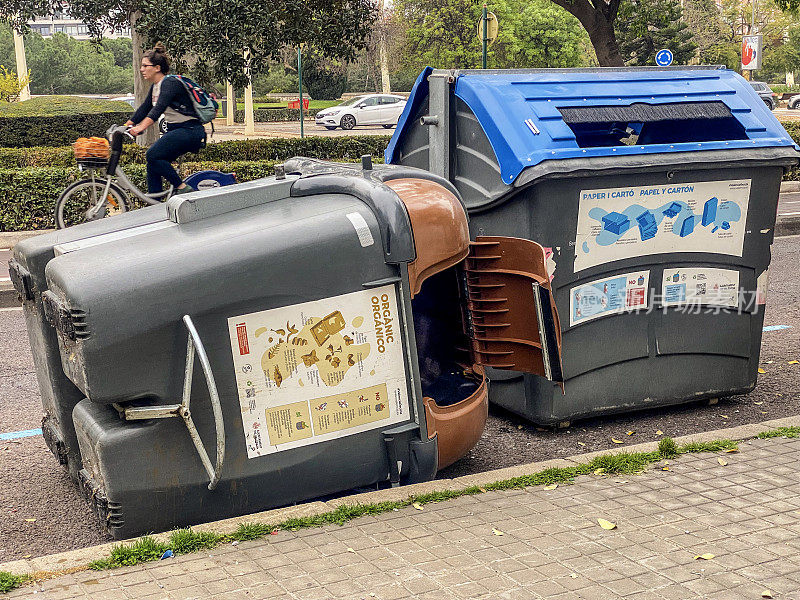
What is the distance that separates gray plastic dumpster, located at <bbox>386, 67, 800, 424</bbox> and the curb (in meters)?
0.60

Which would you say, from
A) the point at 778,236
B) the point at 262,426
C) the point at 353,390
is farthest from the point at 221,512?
the point at 778,236

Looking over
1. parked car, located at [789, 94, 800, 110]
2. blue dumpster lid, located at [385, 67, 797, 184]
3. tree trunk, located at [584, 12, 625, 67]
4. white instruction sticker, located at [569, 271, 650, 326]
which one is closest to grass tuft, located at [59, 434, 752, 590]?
white instruction sticker, located at [569, 271, 650, 326]

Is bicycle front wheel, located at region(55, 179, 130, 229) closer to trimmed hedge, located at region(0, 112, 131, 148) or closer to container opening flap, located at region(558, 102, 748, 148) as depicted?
container opening flap, located at region(558, 102, 748, 148)

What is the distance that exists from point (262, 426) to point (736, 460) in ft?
7.60

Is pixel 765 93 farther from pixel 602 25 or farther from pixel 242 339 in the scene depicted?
pixel 242 339

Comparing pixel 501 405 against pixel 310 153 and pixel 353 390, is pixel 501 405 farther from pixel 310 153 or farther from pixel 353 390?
pixel 310 153

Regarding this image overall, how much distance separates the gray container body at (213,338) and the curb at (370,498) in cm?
9

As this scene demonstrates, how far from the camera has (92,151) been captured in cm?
931

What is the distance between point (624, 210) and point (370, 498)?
2.21m

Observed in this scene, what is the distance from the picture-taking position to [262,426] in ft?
12.4

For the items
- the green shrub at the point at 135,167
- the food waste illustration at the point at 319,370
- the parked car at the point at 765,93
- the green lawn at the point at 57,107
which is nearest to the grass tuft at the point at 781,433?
the food waste illustration at the point at 319,370

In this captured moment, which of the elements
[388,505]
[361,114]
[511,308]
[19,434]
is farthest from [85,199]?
[361,114]

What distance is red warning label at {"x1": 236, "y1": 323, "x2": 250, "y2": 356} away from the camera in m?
3.67

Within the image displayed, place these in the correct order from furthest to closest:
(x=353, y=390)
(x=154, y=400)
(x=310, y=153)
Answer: (x=310, y=153) → (x=353, y=390) → (x=154, y=400)
